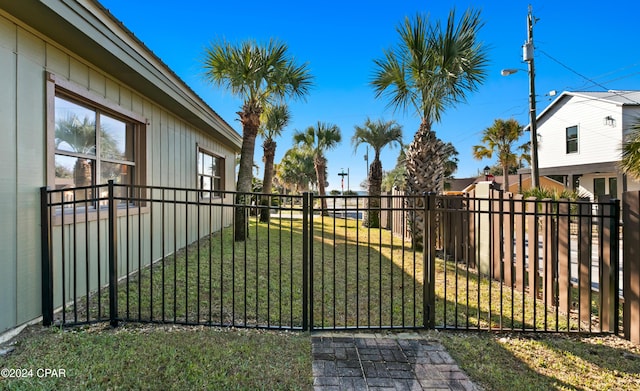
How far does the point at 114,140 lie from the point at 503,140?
21.0 metres

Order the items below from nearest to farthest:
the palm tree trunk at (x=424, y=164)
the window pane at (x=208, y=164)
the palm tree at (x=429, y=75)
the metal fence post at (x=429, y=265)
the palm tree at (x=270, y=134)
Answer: the metal fence post at (x=429, y=265) → the palm tree at (x=429, y=75) → the palm tree trunk at (x=424, y=164) → the window pane at (x=208, y=164) → the palm tree at (x=270, y=134)

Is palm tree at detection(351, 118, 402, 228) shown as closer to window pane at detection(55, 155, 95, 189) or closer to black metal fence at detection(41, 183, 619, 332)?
black metal fence at detection(41, 183, 619, 332)

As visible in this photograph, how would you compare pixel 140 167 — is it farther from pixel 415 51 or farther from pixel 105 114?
pixel 415 51

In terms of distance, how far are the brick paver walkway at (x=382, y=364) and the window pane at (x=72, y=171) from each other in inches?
140

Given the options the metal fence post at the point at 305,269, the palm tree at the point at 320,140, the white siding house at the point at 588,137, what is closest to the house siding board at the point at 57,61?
the metal fence post at the point at 305,269

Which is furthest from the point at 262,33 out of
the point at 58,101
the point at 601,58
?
the point at 601,58

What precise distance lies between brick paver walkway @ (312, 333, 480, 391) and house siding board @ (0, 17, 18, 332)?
2.86 m

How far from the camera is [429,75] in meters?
6.29

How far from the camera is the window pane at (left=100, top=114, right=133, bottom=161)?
175 inches

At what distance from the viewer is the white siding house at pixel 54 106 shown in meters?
2.78

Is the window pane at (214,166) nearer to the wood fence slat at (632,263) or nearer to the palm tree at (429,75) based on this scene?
the palm tree at (429,75)

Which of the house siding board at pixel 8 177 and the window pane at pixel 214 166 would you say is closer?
the house siding board at pixel 8 177

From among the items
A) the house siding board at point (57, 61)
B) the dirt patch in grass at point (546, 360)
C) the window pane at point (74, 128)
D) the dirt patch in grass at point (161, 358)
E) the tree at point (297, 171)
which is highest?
the tree at point (297, 171)

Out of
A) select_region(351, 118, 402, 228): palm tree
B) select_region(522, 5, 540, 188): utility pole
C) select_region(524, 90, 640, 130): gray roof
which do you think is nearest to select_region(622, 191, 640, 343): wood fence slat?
select_region(522, 5, 540, 188): utility pole
